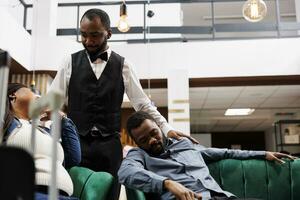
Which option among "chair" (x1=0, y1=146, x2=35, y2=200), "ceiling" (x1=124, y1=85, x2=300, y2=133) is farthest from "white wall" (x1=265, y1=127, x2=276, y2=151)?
"chair" (x1=0, y1=146, x2=35, y2=200)

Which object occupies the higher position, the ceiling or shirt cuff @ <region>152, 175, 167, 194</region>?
the ceiling

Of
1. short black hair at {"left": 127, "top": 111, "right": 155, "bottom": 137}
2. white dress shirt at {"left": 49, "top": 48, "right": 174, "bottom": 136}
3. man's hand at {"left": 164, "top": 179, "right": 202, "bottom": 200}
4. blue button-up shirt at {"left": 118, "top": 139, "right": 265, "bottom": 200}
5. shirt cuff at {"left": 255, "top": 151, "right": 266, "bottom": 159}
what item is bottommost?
man's hand at {"left": 164, "top": 179, "right": 202, "bottom": 200}

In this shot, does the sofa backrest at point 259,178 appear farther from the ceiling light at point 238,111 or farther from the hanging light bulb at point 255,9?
the ceiling light at point 238,111

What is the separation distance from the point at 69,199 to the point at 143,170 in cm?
48

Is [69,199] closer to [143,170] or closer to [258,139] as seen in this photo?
[143,170]

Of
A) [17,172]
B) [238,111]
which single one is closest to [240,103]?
[238,111]

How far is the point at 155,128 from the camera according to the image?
7.13 feet

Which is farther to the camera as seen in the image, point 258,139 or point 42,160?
point 258,139

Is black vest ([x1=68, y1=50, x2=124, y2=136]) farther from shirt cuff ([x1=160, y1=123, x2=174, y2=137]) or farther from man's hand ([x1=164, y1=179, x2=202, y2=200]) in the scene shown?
man's hand ([x1=164, y1=179, x2=202, y2=200])

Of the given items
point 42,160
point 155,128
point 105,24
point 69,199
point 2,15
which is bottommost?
point 69,199

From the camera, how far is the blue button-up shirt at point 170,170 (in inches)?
78.8

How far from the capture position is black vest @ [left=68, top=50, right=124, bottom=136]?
2180mm

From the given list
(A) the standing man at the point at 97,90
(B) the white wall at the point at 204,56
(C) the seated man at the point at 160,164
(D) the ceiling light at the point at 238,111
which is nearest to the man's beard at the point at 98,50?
(A) the standing man at the point at 97,90

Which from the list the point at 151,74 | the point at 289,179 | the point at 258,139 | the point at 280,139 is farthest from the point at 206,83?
the point at 258,139
